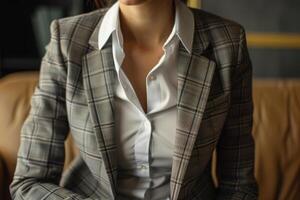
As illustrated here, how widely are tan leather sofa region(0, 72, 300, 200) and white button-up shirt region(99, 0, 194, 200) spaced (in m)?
0.39

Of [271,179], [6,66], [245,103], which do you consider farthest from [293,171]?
[6,66]

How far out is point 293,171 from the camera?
130cm

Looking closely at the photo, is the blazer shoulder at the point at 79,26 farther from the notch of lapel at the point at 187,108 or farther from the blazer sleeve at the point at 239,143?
the blazer sleeve at the point at 239,143

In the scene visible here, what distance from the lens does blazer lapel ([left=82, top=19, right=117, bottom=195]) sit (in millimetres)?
923

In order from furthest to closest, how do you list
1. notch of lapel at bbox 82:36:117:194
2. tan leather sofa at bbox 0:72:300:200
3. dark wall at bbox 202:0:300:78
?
dark wall at bbox 202:0:300:78 < tan leather sofa at bbox 0:72:300:200 < notch of lapel at bbox 82:36:117:194

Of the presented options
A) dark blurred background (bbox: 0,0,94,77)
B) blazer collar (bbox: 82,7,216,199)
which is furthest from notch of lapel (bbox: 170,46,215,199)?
dark blurred background (bbox: 0,0,94,77)

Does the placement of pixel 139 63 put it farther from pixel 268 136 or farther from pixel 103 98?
pixel 268 136

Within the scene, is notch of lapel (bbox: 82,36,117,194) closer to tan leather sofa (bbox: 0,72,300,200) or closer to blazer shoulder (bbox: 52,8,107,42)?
blazer shoulder (bbox: 52,8,107,42)

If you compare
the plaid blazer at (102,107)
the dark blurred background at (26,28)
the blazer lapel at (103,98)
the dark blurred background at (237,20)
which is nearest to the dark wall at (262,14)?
the dark blurred background at (237,20)

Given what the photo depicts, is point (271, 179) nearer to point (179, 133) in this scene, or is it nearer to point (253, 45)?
point (179, 133)

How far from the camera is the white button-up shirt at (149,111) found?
0.94 m

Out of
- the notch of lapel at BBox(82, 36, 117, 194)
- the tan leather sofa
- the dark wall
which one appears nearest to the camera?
the notch of lapel at BBox(82, 36, 117, 194)

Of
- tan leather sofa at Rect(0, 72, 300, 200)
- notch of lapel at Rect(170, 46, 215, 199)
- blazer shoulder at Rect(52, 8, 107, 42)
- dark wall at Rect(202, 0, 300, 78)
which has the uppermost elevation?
blazer shoulder at Rect(52, 8, 107, 42)

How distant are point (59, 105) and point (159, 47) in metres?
0.24
